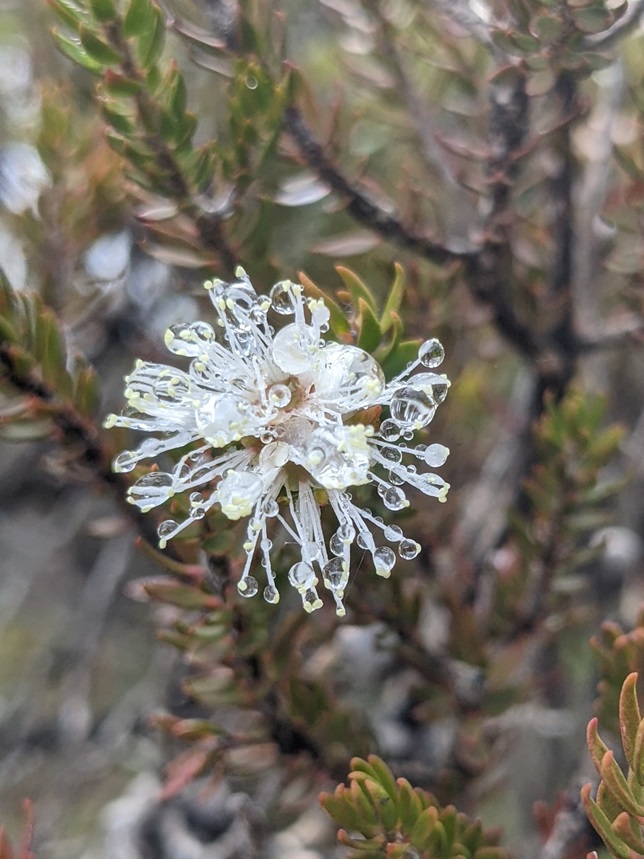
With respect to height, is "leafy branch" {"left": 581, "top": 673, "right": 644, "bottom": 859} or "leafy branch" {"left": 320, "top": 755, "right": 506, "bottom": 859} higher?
"leafy branch" {"left": 581, "top": 673, "right": 644, "bottom": 859}

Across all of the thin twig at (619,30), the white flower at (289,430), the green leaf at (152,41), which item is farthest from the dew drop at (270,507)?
the thin twig at (619,30)

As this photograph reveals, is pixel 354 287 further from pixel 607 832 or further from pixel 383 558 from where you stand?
pixel 607 832

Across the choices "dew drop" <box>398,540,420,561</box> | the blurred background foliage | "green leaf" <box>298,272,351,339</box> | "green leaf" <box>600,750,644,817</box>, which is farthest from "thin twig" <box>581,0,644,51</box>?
"green leaf" <box>600,750,644,817</box>

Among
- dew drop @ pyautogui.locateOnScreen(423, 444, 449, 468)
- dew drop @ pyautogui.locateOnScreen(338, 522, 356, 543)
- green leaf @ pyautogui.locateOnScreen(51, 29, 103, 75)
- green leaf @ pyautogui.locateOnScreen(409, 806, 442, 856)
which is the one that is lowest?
green leaf @ pyautogui.locateOnScreen(409, 806, 442, 856)

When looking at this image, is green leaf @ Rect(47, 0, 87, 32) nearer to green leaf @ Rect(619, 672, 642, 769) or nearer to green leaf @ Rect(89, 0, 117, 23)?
green leaf @ Rect(89, 0, 117, 23)

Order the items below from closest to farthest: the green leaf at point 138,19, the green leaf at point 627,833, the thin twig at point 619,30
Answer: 1. the green leaf at point 627,833
2. the green leaf at point 138,19
3. the thin twig at point 619,30

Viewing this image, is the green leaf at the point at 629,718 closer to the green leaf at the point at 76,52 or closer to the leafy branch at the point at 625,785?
the leafy branch at the point at 625,785

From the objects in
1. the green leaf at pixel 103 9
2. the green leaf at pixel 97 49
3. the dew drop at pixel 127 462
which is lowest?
the dew drop at pixel 127 462
